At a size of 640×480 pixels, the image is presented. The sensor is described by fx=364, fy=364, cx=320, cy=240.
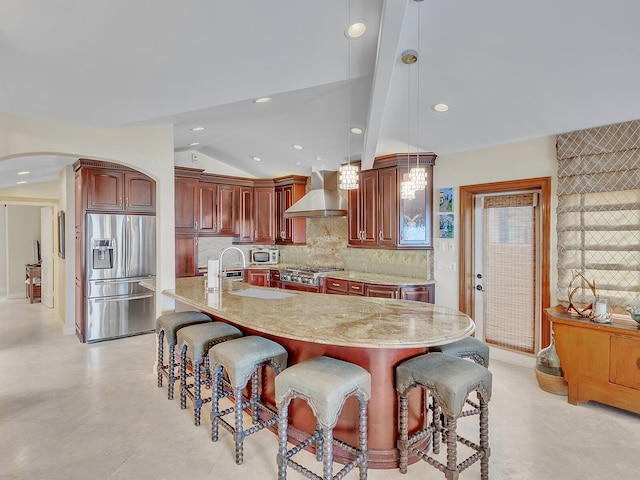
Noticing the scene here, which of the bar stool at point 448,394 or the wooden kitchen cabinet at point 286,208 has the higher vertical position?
the wooden kitchen cabinet at point 286,208

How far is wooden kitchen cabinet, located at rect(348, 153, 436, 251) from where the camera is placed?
4.87m

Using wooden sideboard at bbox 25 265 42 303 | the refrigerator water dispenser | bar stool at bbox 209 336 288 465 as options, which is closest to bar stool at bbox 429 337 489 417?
bar stool at bbox 209 336 288 465

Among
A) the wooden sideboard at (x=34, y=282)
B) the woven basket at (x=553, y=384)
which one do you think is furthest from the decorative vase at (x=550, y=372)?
the wooden sideboard at (x=34, y=282)

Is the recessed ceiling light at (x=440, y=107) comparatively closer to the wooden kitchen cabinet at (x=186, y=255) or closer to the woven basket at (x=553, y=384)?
the woven basket at (x=553, y=384)

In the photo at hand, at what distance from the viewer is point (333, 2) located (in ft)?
7.72

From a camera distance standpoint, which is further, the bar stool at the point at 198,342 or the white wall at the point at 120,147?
the white wall at the point at 120,147

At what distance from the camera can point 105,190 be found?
5184 millimetres

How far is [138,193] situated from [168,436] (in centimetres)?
384

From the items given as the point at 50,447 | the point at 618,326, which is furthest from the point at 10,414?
the point at 618,326

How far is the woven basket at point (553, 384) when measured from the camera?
3.40 meters

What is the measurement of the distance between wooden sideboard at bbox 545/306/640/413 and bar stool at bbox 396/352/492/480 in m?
1.58

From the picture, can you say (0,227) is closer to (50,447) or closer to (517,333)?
(50,447)

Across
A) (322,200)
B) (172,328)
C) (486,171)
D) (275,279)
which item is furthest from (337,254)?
(172,328)

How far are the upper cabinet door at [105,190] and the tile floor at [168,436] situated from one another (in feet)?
7.33
